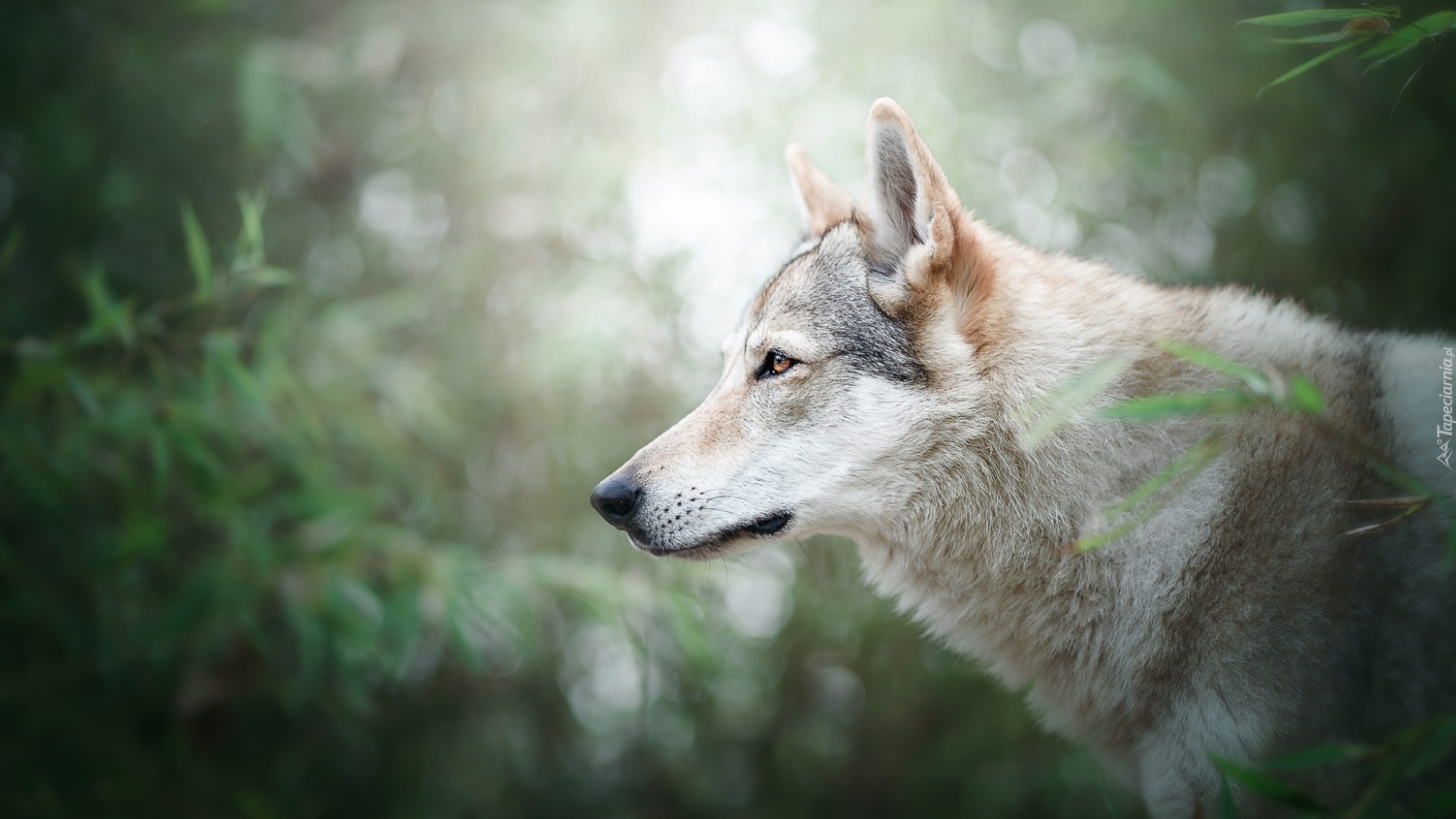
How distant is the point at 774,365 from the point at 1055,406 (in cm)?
58

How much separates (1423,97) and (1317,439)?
1.71 metres

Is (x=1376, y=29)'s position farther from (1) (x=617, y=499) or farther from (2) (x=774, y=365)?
(1) (x=617, y=499)

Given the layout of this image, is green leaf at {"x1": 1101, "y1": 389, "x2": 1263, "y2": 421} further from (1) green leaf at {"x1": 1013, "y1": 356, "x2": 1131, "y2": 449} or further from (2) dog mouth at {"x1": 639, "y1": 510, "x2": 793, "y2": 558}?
(2) dog mouth at {"x1": 639, "y1": 510, "x2": 793, "y2": 558}

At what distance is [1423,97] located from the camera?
231cm

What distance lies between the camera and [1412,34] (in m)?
1.08

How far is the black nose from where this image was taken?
1638mm

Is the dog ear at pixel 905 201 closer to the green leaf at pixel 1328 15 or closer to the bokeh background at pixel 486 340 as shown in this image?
the green leaf at pixel 1328 15

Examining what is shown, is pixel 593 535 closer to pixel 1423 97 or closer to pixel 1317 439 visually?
pixel 1317 439

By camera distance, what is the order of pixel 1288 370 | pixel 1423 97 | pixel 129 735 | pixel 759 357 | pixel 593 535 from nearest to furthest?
pixel 1288 370 < pixel 759 357 < pixel 1423 97 < pixel 129 735 < pixel 593 535

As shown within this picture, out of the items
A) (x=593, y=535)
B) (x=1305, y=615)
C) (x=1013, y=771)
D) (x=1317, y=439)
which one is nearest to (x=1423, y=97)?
(x=1317, y=439)

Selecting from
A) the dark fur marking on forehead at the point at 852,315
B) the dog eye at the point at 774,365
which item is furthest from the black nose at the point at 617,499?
the dark fur marking on forehead at the point at 852,315

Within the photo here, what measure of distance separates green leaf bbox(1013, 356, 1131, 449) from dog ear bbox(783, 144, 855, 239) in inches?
29.3

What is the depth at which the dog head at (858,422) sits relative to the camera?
1.61 metres

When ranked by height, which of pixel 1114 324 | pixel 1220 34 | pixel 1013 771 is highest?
pixel 1220 34
